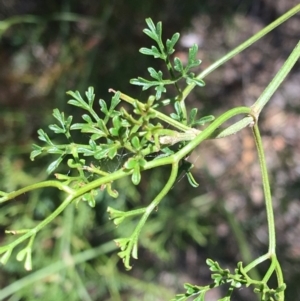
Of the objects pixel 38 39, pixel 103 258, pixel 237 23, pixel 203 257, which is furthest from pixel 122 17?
pixel 203 257

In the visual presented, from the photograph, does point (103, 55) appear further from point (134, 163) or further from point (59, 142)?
point (134, 163)

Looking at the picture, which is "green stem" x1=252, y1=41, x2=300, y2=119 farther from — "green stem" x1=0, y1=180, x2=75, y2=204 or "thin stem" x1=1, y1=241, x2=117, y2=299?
"thin stem" x1=1, y1=241, x2=117, y2=299

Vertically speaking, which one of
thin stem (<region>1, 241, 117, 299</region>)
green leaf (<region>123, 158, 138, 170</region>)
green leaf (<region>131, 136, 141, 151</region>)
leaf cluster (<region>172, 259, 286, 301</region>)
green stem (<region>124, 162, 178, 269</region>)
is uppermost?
green leaf (<region>131, 136, 141, 151</region>)

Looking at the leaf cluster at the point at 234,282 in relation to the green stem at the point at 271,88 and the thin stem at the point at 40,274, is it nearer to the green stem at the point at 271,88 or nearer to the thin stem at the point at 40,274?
the green stem at the point at 271,88

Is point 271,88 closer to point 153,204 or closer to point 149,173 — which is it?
point 153,204

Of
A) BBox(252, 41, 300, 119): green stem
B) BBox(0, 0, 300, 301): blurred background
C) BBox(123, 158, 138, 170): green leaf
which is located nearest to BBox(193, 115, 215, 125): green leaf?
BBox(252, 41, 300, 119): green stem

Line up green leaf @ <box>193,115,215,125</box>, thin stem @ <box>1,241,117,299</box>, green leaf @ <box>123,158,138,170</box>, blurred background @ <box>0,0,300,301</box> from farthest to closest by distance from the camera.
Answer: blurred background @ <box>0,0,300,301</box> → thin stem @ <box>1,241,117,299</box> → green leaf @ <box>193,115,215,125</box> → green leaf @ <box>123,158,138,170</box>

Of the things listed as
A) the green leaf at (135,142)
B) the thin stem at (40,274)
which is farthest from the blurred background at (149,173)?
the green leaf at (135,142)

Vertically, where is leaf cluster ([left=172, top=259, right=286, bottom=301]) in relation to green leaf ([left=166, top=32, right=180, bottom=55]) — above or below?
below

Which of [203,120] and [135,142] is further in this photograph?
[203,120]

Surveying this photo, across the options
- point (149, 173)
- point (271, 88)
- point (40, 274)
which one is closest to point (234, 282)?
point (271, 88)
